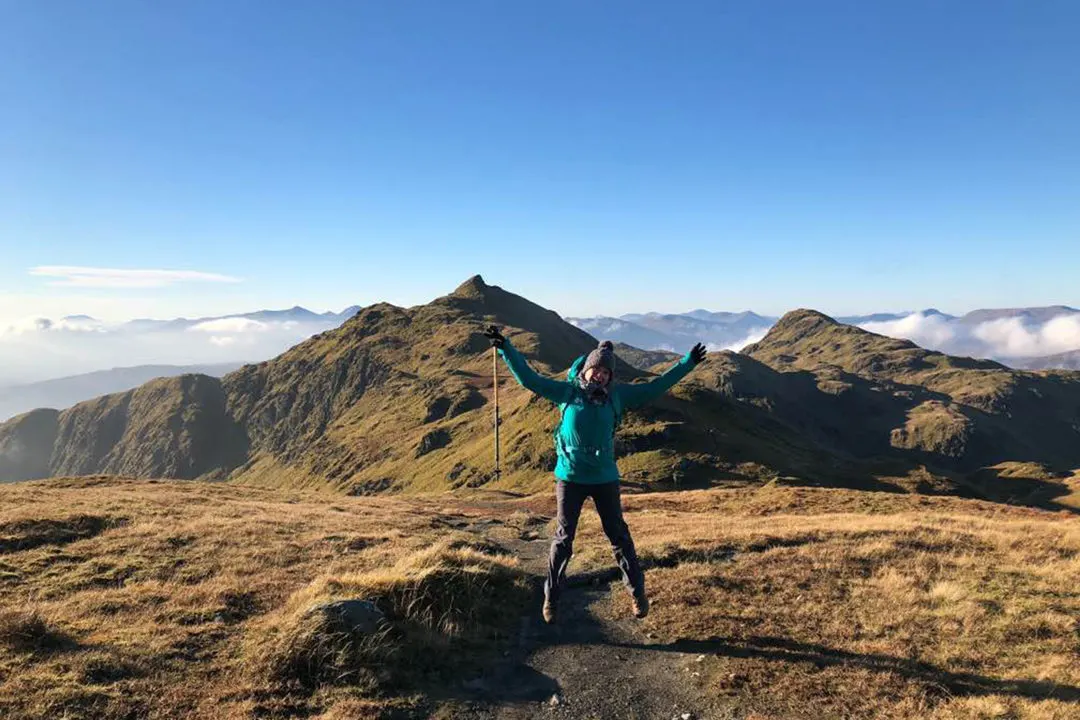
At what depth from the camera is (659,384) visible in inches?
375

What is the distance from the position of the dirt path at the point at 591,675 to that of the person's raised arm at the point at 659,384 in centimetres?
400

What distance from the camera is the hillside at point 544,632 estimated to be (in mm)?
7660

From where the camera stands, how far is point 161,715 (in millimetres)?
7109

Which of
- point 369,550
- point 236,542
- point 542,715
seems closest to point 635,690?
point 542,715

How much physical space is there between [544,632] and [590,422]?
162 inches

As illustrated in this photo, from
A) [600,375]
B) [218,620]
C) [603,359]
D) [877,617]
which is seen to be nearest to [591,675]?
[600,375]

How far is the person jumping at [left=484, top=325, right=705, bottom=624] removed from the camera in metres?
9.27

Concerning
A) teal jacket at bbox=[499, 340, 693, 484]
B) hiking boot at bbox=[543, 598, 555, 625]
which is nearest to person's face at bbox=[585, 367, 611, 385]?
teal jacket at bbox=[499, 340, 693, 484]

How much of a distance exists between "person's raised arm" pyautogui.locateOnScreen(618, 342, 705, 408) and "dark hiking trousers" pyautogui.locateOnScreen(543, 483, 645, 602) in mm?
1463

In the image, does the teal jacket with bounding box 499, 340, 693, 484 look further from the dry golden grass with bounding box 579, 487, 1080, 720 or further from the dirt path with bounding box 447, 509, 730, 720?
the dry golden grass with bounding box 579, 487, 1080, 720

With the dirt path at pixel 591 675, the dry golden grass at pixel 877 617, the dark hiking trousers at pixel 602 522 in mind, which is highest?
the dark hiking trousers at pixel 602 522

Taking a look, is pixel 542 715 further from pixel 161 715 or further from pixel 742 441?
pixel 742 441

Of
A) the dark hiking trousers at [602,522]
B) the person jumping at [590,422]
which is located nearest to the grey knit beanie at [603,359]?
the person jumping at [590,422]

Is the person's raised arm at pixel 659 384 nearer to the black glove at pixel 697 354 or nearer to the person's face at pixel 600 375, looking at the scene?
the black glove at pixel 697 354
